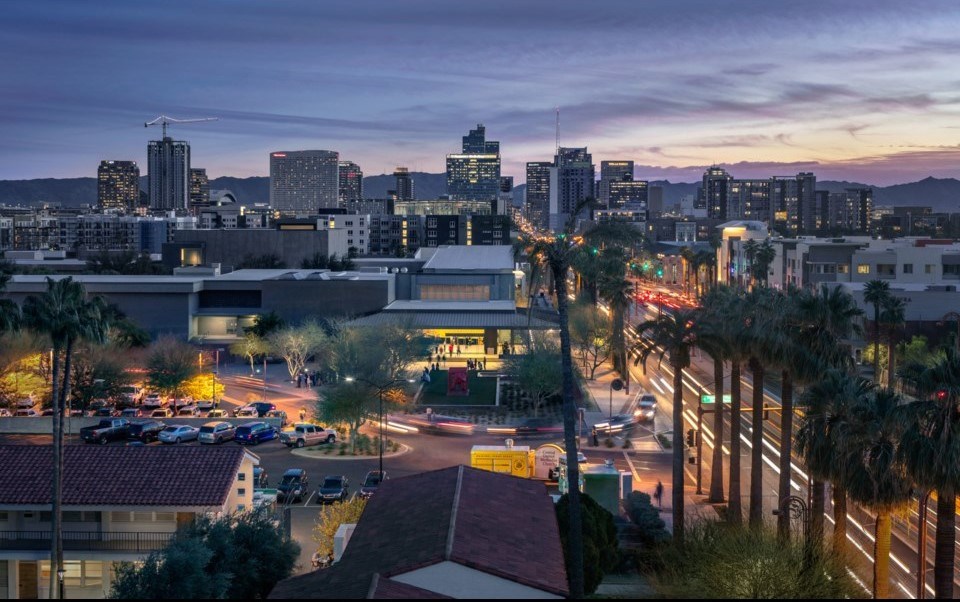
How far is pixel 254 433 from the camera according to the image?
1901 inches

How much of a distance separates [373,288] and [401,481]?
193ft

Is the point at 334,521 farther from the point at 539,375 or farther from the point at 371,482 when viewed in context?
the point at 539,375

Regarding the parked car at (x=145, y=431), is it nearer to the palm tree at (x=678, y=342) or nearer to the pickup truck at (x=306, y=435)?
the pickup truck at (x=306, y=435)

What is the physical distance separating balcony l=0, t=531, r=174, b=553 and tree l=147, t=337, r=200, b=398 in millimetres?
28330

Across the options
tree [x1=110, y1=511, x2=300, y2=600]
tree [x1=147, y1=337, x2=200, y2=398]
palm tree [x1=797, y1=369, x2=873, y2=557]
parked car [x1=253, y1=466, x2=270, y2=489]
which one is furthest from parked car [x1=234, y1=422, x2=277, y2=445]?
palm tree [x1=797, y1=369, x2=873, y2=557]

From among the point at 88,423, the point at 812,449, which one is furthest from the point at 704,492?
the point at 88,423

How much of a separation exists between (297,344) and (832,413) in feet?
158

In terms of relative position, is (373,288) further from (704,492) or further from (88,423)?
(704,492)

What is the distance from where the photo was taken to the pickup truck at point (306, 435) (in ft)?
156

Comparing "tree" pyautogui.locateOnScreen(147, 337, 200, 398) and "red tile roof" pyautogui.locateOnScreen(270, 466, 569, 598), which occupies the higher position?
"red tile roof" pyautogui.locateOnScreen(270, 466, 569, 598)

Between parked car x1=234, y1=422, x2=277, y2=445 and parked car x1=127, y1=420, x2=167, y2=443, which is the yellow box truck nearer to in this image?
parked car x1=234, y1=422, x2=277, y2=445

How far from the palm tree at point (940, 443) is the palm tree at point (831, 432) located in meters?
2.34

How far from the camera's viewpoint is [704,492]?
3875 centimetres

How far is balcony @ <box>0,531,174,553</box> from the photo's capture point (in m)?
27.4
